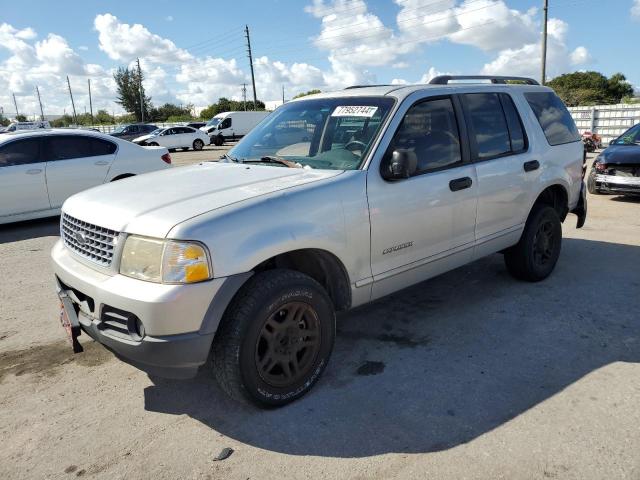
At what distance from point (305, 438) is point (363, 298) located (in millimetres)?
1017

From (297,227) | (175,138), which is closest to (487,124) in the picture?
(297,227)

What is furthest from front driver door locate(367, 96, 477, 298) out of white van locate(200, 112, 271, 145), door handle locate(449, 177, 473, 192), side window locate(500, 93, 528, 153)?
white van locate(200, 112, 271, 145)

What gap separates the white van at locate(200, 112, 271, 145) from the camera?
35.8m

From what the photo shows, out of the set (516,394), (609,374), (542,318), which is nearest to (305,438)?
(516,394)

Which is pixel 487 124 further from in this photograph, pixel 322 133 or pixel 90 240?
pixel 90 240

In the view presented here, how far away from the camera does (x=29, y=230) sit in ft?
27.2

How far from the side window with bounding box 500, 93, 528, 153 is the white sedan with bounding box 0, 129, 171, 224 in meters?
6.58

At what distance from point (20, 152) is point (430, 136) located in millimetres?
7024

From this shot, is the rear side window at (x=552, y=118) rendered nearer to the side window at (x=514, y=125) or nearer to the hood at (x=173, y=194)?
the side window at (x=514, y=125)

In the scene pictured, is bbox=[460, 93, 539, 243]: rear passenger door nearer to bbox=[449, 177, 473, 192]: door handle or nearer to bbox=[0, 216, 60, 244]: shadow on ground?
bbox=[449, 177, 473, 192]: door handle

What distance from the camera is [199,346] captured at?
2.63 m

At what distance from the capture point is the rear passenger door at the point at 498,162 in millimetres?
4160

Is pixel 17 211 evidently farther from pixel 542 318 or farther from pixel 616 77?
pixel 616 77

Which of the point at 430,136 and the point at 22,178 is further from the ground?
the point at 430,136
